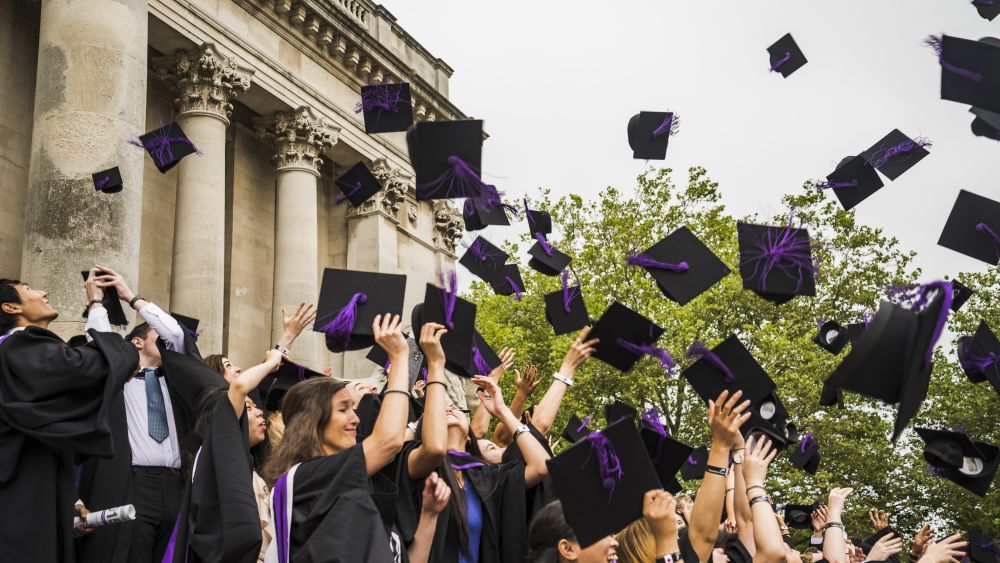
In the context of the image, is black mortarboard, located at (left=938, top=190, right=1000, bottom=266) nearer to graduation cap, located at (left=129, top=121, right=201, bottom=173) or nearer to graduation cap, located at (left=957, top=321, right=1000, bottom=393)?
graduation cap, located at (left=957, top=321, right=1000, bottom=393)

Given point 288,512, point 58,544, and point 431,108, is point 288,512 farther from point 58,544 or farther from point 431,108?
point 431,108

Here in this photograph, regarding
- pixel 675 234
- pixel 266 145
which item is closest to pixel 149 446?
pixel 675 234

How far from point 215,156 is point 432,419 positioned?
560 inches

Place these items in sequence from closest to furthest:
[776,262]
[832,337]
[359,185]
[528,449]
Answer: [528,449], [776,262], [832,337], [359,185]

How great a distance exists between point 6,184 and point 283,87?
21.2ft

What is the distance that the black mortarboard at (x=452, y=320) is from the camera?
6.03 metres

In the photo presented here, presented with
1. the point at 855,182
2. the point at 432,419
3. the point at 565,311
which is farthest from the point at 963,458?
the point at 432,419

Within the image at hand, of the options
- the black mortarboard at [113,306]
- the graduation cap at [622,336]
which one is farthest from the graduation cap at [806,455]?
the black mortarboard at [113,306]

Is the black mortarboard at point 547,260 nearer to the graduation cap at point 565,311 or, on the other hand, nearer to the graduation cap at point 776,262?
the graduation cap at point 565,311

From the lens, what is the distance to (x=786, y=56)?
32.3 ft

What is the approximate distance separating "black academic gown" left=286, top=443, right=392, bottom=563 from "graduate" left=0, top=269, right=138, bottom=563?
171cm

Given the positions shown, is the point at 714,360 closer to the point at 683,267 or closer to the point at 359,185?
the point at 683,267

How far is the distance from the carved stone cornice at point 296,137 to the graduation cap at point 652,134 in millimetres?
11498

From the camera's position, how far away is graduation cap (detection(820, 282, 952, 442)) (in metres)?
4.60
